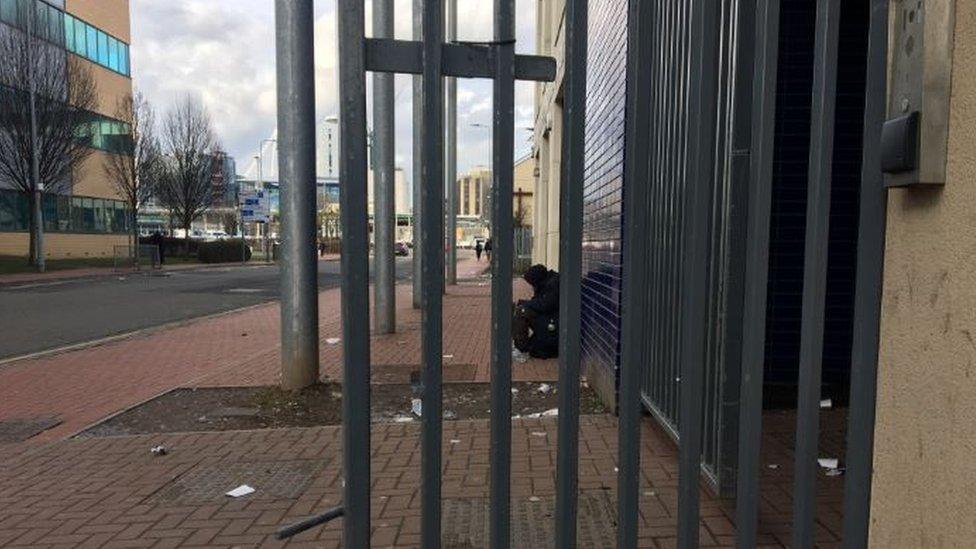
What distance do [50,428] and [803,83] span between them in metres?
6.34

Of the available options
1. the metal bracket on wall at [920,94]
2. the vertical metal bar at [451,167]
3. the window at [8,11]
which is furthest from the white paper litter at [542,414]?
the window at [8,11]

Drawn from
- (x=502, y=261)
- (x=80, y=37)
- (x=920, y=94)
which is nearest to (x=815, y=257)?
(x=920, y=94)

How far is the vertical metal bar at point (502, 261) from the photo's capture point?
76.2 inches

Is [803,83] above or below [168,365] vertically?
above

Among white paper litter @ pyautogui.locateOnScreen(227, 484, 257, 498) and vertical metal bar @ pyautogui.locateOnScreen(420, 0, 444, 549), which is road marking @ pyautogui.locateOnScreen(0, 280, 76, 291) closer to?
white paper litter @ pyautogui.locateOnScreen(227, 484, 257, 498)

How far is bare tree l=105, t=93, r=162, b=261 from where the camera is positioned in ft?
119

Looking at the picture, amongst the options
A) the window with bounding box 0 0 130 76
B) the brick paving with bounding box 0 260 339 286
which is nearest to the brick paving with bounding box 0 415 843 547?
the brick paving with bounding box 0 260 339 286

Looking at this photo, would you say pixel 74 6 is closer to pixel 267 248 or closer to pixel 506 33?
pixel 267 248

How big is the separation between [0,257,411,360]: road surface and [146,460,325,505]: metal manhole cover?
6626mm

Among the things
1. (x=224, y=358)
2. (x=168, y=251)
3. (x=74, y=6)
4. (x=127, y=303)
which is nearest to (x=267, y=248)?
(x=168, y=251)

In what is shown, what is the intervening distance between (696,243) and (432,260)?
2.38ft

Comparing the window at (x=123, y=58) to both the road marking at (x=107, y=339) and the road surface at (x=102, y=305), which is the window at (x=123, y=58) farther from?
the road marking at (x=107, y=339)

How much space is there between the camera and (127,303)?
16.8 metres

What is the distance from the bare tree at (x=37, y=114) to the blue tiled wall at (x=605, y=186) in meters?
28.4
